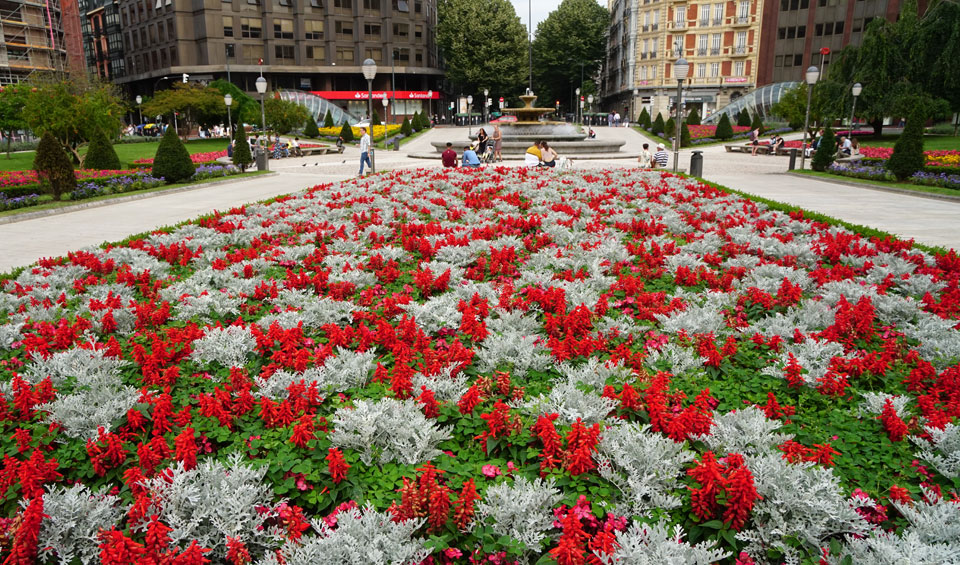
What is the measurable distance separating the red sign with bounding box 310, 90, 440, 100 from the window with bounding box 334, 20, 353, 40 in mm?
5704

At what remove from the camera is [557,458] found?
10.8 ft

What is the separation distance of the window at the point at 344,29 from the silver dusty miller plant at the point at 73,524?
224ft

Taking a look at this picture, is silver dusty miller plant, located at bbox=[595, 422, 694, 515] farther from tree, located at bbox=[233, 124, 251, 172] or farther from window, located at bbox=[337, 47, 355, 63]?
window, located at bbox=[337, 47, 355, 63]

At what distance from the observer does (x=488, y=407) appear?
12.9ft

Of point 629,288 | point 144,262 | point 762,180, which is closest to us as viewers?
point 629,288

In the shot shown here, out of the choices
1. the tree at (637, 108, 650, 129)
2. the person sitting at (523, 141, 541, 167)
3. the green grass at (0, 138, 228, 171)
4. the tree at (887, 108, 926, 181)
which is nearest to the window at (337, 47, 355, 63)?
the green grass at (0, 138, 228, 171)

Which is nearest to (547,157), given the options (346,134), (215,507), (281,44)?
(215,507)

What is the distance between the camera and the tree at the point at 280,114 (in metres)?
41.4

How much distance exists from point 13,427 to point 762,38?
70078 mm

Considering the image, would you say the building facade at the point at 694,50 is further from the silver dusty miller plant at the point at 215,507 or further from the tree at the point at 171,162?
the silver dusty miller plant at the point at 215,507

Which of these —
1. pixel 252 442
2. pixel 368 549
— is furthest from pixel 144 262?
pixel 368 549

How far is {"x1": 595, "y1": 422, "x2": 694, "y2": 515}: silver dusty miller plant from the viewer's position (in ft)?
9.75

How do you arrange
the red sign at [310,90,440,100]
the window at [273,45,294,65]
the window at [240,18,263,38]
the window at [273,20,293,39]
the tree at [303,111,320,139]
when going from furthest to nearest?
the red sign at [310,90,440,100]
the window at [273,45,294,65]
the window at [273,20,293,39]
the window at [240,18,263,38]
the tree at [303,111,320,139]

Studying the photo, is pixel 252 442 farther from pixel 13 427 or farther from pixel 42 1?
pixel 42 1
